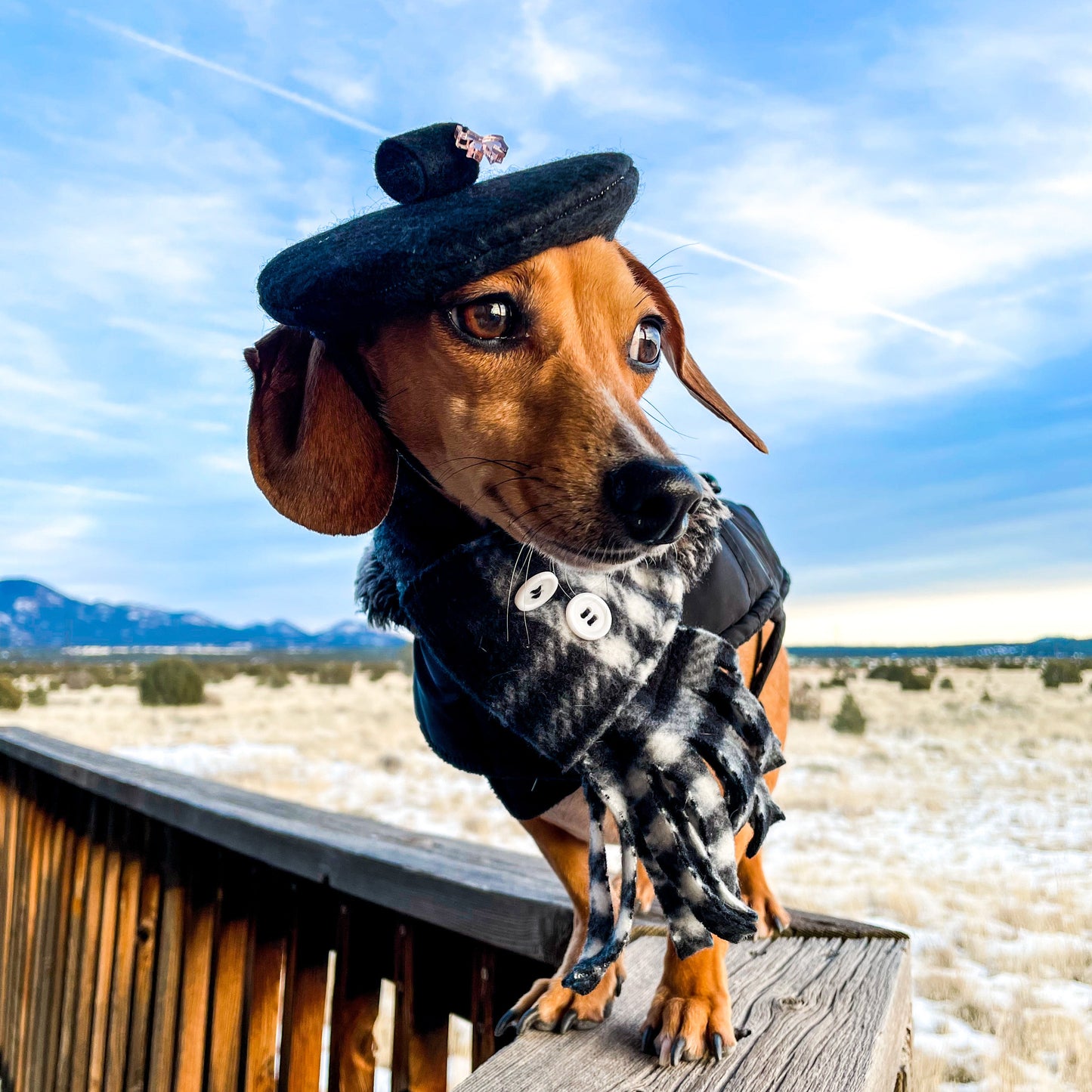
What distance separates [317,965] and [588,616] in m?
1.49

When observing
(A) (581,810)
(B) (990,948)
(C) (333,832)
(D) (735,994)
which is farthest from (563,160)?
(B) (990,948)

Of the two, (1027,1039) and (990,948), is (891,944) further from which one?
(990,948)

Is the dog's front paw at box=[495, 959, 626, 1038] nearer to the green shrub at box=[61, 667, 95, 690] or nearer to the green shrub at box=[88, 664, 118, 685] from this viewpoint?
the green shrub at box=[61, 667, 95, 690]

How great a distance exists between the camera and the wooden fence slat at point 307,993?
6.73 feet

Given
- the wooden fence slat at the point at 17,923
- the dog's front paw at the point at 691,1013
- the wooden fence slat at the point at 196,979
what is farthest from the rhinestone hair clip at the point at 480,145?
the wooden fence slat at the point at 17,923

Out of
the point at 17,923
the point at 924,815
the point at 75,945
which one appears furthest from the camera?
the point at 924,815

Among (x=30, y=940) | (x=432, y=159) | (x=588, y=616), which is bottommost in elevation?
(x=30, y=940)

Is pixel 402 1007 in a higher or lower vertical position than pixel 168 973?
higher

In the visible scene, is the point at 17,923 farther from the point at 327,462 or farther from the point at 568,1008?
the point at 327,462

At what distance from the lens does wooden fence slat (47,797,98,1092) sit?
3127mm

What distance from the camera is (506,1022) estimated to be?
133 centimetres

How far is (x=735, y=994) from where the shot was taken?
1.29 m

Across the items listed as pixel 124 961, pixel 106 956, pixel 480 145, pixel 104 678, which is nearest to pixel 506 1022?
pixel 480 145

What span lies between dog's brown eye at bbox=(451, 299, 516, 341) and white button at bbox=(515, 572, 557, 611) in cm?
29
